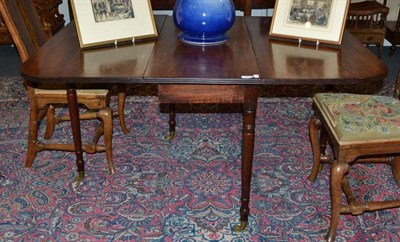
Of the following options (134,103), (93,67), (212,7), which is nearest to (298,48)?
(212,7)

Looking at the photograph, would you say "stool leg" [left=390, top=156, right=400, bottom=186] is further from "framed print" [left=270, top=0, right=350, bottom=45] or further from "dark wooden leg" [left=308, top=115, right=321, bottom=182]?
"framed print" [left=270, top=0, right=350, bottom=45]

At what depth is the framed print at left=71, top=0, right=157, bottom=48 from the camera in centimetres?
221

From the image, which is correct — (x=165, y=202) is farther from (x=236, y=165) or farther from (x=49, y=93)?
(x=49, y=93)

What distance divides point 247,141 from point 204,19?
613mm

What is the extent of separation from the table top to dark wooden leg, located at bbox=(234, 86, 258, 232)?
0.10 metres

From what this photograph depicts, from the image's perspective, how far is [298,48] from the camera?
7.20 feet

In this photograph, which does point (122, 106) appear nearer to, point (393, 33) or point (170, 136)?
point (170, 136)

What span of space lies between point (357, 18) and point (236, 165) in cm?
235

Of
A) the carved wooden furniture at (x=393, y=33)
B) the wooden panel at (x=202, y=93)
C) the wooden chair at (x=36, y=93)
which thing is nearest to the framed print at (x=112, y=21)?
the wooden chair at (x=36, y=93)

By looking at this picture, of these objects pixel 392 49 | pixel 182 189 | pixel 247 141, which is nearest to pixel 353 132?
pixel 247 141

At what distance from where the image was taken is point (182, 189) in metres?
2.52

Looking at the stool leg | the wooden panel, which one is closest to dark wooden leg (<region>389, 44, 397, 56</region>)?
the stool leg

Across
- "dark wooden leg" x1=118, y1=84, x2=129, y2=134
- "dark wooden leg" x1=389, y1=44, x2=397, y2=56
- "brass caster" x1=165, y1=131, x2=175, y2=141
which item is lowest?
"dark wooden leg" x1=389, y1=44, x2=397, y2=56

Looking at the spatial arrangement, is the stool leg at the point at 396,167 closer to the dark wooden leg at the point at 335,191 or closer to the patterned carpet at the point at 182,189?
the patterned carpet at the point at 182,189
